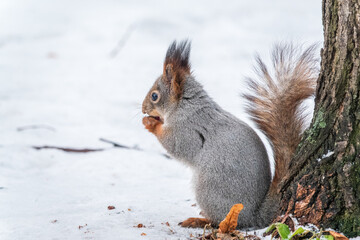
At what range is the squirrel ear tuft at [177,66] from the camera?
87.1 inches

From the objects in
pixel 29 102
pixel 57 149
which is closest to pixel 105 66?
pixel 29 102

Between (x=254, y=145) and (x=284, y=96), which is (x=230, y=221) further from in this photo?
(x=284, y=96)

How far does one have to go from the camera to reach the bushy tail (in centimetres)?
193

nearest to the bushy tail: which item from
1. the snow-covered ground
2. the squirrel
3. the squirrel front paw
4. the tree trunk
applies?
the squirrel

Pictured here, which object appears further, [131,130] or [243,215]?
[131,130]

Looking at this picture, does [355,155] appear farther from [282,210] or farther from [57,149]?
[57,149]

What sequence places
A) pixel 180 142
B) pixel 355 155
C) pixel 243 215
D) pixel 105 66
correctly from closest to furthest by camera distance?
pixel 355 155
pixel 243 215
pixel 180 142
pixel 105 66

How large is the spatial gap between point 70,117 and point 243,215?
2.24 m

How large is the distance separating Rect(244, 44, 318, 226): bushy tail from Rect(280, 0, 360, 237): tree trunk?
9.1 inches

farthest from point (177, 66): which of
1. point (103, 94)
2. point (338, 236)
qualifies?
point (103, 94)

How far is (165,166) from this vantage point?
9.87 feet

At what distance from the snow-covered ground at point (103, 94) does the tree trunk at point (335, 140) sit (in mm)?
494

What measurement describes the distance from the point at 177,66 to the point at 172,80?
0.23ft

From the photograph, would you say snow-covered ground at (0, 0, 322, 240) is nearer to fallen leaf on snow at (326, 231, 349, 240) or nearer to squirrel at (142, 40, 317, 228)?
squirrel at (142, 40, 317, 228)
